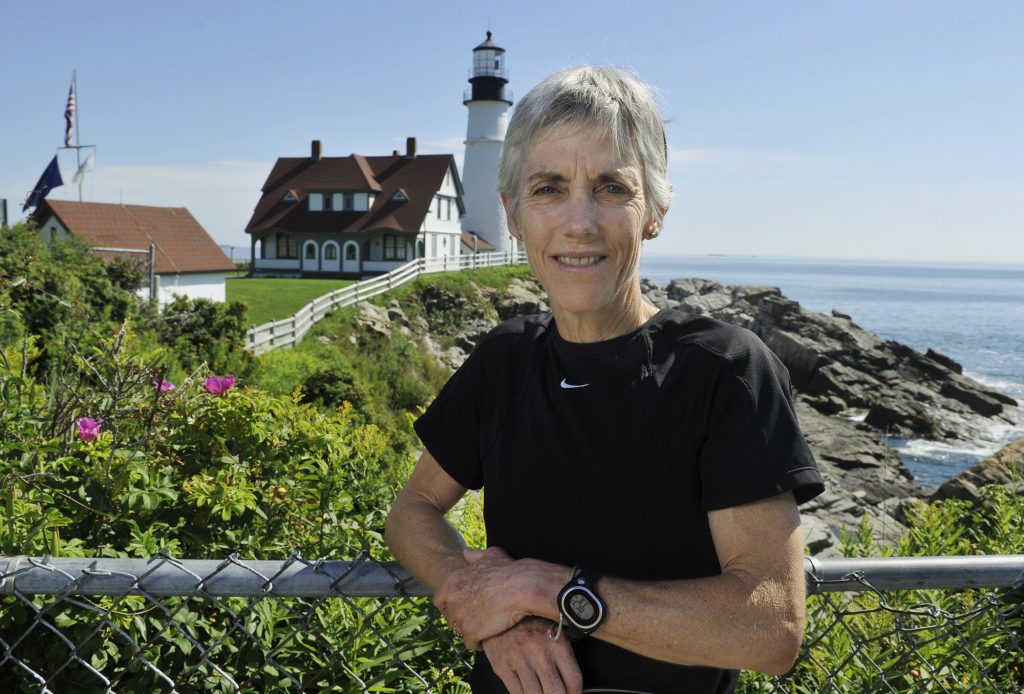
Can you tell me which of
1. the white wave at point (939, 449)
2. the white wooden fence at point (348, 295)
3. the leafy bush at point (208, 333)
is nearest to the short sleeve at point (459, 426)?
the leafy bush at point (208, 333)

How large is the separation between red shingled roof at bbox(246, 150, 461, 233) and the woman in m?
41.0

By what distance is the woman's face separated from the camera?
193 centimetres

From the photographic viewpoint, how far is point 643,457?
1.74 metres

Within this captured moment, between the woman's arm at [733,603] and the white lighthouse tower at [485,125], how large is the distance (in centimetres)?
4809

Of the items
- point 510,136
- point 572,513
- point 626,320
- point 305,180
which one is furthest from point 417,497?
point 305,180

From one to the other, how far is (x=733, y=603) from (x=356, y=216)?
44.2 meters

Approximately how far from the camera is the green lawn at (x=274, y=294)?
28.6m

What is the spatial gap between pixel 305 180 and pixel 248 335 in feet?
91.3

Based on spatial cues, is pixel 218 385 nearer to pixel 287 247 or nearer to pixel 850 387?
pixel 850 387

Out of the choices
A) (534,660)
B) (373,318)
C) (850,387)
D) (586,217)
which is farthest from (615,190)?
(850,387)

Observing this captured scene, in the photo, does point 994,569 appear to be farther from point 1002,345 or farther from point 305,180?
point 1002,345

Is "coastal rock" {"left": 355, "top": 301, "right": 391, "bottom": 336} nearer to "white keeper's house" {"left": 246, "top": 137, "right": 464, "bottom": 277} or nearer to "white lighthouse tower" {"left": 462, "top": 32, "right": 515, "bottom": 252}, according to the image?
"white keeper's house" {"left": 246, "top": 137, "right": 464, "bottom": 277}

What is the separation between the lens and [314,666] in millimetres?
2617

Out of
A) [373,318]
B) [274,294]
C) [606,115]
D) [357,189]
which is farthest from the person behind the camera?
[357,189]
